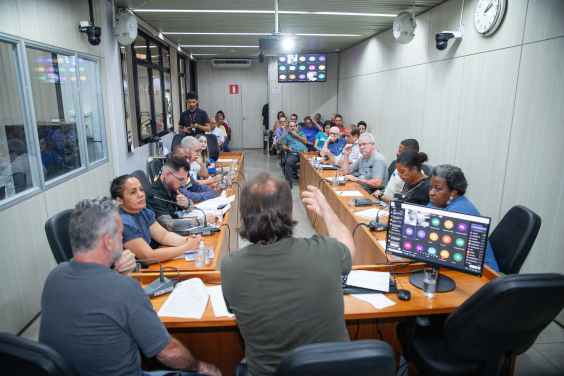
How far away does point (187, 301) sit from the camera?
1779 millimetres

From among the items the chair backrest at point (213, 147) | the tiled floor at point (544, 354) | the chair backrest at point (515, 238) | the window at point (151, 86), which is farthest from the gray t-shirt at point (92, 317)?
the chair backrest at point (213, 147)

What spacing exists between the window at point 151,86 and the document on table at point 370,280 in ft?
14.9

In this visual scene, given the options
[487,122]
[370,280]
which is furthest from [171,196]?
[487,122]

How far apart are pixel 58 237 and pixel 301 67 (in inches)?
276

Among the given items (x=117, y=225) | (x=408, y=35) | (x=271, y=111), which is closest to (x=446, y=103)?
(x=408, y=35)

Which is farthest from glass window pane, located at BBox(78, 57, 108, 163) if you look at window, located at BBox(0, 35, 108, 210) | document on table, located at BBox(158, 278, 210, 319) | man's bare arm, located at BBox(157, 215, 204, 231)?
document on table, located at BBox(158, 278, 210, 319)

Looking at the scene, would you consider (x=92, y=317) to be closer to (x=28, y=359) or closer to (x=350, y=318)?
(x=28, y=359)

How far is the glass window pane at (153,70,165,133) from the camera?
7016 millimetres

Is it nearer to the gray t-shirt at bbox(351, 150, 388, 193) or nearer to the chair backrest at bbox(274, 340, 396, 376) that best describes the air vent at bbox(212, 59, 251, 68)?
the gray t-shirt at bbox(351, 150, 388, 193)

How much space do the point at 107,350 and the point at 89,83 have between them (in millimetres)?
3819

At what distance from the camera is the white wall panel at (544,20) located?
279 cm

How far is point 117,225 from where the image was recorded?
1388 mm

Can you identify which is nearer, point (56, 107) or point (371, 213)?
point (371, 213)

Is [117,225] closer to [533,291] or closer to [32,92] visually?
[533,291]
